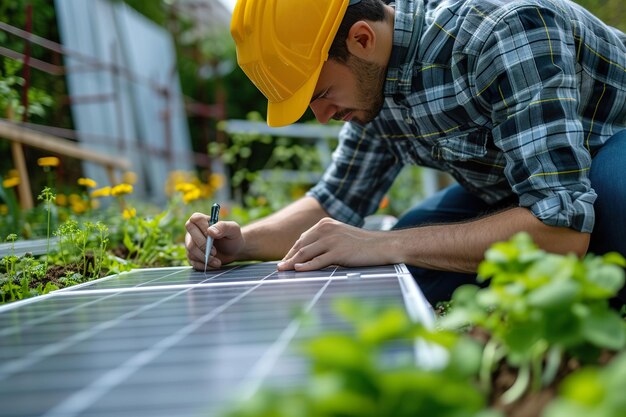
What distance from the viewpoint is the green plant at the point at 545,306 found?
38.2 inches

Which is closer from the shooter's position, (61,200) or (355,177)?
(355,177)

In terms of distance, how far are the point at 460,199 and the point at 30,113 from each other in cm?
240

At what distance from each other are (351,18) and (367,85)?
0.96 feet

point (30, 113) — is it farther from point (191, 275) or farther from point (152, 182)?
point (152, 182)

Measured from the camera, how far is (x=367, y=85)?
2725mm

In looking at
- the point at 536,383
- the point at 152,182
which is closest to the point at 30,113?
the point at 536,383

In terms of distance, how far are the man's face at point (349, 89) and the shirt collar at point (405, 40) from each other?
0.18 feet

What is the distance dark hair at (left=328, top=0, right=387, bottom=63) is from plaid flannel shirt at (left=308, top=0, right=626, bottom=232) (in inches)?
3.2

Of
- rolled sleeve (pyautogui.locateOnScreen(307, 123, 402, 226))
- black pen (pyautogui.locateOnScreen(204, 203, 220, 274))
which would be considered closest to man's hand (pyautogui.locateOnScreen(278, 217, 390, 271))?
black pen (pyautogui.locateOnScreen(204, 203, 220, 274))

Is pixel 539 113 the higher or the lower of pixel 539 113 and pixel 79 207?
the higher

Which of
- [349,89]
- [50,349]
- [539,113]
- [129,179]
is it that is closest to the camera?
[50,349]

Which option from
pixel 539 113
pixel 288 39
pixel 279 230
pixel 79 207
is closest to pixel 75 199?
pixel 79 207

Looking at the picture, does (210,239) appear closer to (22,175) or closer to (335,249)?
(335,249)

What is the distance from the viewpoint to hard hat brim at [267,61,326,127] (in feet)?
8.66
